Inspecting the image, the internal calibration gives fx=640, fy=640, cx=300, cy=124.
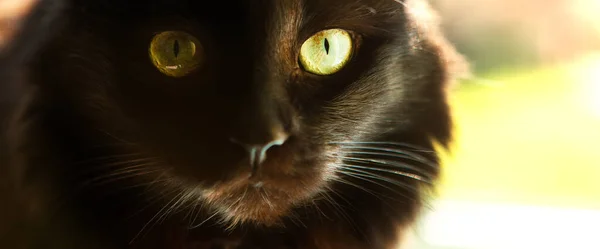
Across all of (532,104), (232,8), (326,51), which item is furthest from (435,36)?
(532,104)

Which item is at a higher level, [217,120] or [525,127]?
[525,127]

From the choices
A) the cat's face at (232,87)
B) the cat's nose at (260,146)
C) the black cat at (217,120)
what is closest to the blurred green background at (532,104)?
the black cat at (217,120)

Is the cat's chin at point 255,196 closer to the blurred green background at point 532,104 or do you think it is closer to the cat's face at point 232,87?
the cat's face at point 232,87

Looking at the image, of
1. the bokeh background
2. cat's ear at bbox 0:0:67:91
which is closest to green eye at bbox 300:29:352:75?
cat's ear at bbox 0:0:67:91

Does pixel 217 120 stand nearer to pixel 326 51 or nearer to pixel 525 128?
pixel 326 51

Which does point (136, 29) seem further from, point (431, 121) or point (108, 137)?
point (431, 121)

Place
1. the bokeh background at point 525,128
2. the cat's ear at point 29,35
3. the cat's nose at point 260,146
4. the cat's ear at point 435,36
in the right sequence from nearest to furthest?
the cat's nose at point 260,146 < the cat's ear at point 29,35 < the cat's ear at point 435,36 < the bokeh background at point 525,128
